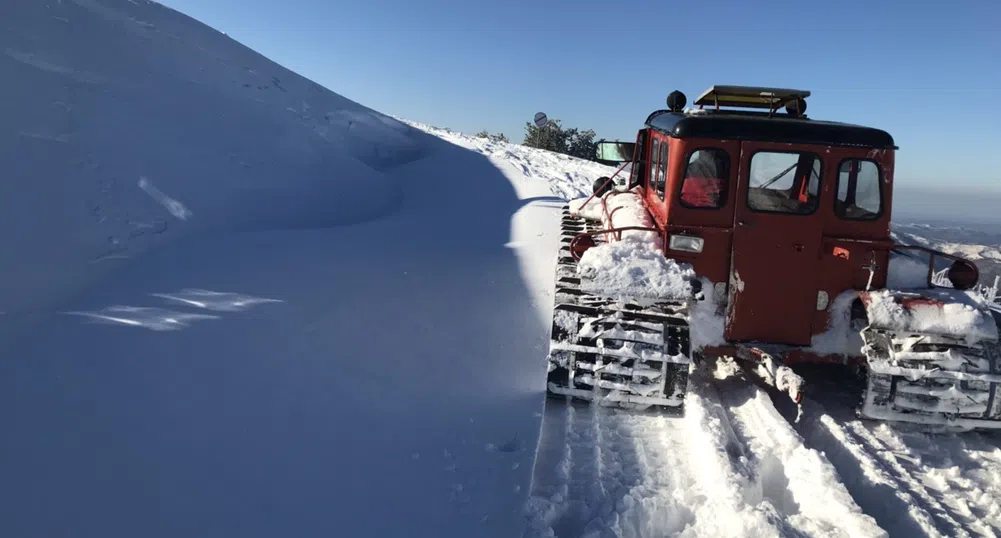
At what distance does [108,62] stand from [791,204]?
37.9 feet

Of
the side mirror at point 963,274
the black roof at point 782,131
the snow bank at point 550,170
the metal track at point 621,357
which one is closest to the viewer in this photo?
the metal track at point 621,357

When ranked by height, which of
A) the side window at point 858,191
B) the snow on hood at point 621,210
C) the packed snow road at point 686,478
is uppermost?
the side window at point 858,191

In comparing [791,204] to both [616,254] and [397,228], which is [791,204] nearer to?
[616,254]

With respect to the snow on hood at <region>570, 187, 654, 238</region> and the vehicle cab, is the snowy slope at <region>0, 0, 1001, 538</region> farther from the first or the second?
the snow on hood at <region>570, 187, 654, 238</region>

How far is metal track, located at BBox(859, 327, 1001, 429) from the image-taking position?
4.12 m

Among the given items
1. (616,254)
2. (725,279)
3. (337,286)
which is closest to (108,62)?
Answer: (337,286)

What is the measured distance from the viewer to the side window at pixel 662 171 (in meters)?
5.28

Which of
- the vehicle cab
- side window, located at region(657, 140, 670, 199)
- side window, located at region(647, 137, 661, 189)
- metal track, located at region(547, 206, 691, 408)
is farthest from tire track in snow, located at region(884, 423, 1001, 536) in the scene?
side window, located at region(647, 137, 661, 189)

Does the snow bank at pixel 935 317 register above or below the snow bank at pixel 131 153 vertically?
below

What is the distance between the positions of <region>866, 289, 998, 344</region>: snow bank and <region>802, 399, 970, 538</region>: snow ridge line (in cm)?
79

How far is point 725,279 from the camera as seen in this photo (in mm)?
4789

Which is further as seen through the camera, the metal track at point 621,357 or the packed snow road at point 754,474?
the metal track at point 621,357

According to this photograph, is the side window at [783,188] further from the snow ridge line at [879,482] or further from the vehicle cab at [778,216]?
the snow ridge line at [879,482]

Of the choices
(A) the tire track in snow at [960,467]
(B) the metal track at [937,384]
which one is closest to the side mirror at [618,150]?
(B) the metal track at [937,384]
